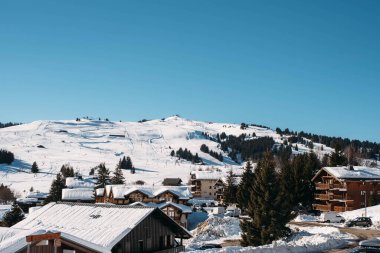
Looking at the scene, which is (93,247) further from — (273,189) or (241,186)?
(241,186)

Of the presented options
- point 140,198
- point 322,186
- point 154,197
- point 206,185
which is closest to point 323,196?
point 322,186

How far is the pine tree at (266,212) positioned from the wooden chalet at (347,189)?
2916 centimetres

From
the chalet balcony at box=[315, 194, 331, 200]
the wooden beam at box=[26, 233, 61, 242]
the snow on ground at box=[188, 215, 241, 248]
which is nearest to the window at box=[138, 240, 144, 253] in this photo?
the wooden beam at box=[26, 233, 61, 242]

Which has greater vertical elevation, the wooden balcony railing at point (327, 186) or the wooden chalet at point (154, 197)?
the wooden balcony railing at point (327, 186)

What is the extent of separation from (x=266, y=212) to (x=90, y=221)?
90.6 feet

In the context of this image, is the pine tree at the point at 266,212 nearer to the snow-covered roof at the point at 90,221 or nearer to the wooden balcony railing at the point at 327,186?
the snow-covered roof at the point at 90,221

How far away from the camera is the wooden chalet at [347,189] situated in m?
79.3

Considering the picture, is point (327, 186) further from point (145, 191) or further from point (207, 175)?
point (207, 175)

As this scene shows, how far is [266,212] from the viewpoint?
53.5 m

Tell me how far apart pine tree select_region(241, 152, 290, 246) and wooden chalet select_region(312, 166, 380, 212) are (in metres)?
29.2

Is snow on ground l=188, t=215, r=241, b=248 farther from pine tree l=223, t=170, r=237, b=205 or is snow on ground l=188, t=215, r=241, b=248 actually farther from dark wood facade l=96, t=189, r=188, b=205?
pine tree l=223, t=170, r=237, b=205

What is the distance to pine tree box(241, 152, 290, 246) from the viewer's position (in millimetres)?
52750

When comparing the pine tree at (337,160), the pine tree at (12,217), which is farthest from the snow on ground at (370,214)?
the pine tree at (12,217)

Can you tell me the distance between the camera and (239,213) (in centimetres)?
8712
